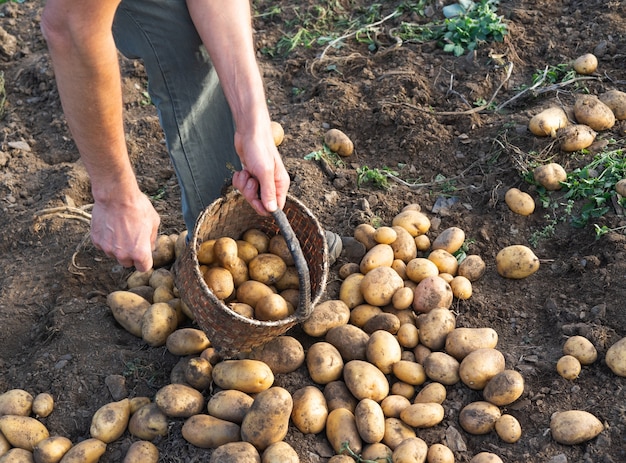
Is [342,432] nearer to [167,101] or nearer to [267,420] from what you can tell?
[267,420]

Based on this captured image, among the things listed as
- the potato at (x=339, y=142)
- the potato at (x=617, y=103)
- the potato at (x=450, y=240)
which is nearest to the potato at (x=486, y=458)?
the potato at (x=450, y=240)

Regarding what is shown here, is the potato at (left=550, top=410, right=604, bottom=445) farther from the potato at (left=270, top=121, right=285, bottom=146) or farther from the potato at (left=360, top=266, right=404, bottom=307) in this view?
the potato at (left=270, top=121, right=285, bottom=146)

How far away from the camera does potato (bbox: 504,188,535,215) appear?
2845 mm

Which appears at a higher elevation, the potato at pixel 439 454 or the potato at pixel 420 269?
the potato at pixel 420 269

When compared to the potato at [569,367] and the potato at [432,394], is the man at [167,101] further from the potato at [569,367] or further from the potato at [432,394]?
the potato at [569,367]

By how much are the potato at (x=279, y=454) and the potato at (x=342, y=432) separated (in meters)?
0.15

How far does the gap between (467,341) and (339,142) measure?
123 centimetres

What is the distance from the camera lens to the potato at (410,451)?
6.82 ft

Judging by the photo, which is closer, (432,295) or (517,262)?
(432,295)

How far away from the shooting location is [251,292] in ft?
8.03

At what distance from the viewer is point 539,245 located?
280cm

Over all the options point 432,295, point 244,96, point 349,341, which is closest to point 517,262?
point 432,295

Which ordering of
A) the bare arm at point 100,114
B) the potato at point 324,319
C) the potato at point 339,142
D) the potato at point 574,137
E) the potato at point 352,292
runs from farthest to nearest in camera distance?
the potato at point 339,142, the potato at point 574,137, the potato at point 352,292, the potato at point 324,319, the bare arm at point 100,114

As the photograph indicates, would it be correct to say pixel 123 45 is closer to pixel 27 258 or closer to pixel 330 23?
pixel 27 258
